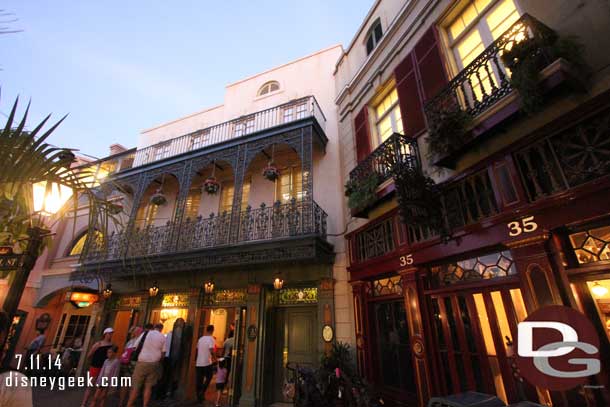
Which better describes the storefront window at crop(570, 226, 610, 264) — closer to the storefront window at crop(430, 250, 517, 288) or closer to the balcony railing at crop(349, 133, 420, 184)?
the storefront window at crop(430, 250, 517, 288)

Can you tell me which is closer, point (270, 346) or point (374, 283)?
point (374, 283)

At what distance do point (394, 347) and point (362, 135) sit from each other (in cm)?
552

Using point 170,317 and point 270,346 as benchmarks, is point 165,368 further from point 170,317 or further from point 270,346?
point 270,346

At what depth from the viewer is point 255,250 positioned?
766 cm

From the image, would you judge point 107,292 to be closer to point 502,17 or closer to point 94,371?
point 94,371

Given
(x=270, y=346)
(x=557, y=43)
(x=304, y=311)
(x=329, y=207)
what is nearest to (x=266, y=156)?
(x=329, y=207)

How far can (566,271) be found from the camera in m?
3.22

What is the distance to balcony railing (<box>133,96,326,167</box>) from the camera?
32.7 ft

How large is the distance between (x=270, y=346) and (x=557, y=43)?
28.0 feet

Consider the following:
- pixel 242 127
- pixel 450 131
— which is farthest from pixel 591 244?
pixel 242 127

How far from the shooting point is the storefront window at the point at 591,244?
3.10 metres

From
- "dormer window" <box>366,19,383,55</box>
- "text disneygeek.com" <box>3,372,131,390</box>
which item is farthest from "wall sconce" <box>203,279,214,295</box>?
"dormer window" <box>366,19,383,55</box>

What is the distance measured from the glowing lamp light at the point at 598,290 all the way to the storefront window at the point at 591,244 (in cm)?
28

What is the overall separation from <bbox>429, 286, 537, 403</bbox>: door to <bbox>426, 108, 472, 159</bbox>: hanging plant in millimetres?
2255
